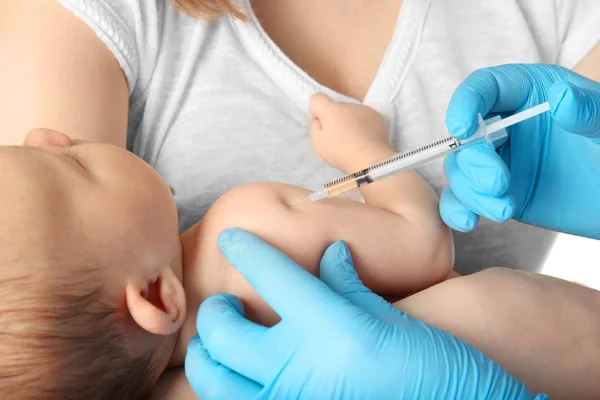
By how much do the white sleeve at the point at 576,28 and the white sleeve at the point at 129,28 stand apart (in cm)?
95

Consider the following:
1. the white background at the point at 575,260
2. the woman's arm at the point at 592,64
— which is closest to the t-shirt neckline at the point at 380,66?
the woman's arm at the point at 592,64

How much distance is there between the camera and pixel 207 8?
1236mm

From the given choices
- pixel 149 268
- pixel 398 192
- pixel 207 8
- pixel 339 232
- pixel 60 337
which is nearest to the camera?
pixel 60 337

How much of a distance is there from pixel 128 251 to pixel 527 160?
784mm

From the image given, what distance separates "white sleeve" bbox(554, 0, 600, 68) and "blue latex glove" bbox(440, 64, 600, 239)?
299 millimetres

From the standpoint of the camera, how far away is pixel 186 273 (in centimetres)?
102

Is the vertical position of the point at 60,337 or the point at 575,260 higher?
the point at 60,337

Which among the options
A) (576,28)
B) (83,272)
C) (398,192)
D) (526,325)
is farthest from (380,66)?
(83,272)

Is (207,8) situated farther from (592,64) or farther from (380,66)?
(592,64)

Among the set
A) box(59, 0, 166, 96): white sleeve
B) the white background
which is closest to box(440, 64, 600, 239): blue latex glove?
box(59, 0, 166, 96): white sleeve

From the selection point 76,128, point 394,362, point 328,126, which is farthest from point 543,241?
point 76,128

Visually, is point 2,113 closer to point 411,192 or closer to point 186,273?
point 186,273

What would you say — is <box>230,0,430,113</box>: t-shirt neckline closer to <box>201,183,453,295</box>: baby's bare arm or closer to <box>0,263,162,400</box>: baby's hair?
<box>201,183,453,295</box>: baby's bare arm

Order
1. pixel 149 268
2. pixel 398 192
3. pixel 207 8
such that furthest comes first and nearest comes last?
pixel 207 8, pixel 398 192, pixel 149 268
